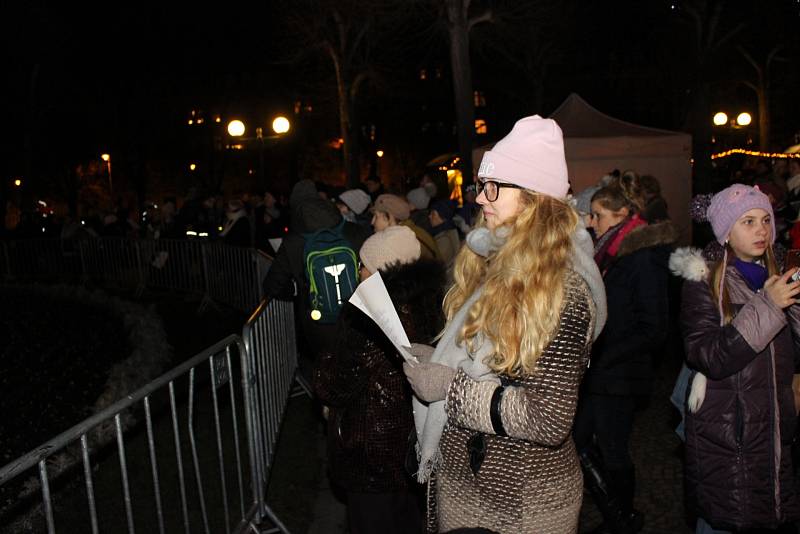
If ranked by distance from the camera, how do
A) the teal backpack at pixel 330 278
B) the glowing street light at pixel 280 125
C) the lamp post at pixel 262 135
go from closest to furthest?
the teal backpack at pixel 330 278 → the lamp post at pixel 262 135 → the glowing street light at pixel 280 125

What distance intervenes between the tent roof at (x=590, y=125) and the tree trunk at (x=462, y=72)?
2.73 metres

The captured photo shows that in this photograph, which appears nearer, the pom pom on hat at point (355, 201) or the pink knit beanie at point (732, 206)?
the pink knit beanie at point (732, 206)

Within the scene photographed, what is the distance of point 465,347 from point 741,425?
1.67 m

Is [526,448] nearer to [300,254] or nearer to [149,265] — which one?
[300,254]

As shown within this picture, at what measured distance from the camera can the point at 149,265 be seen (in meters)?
15.3

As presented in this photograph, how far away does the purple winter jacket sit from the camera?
331 cm

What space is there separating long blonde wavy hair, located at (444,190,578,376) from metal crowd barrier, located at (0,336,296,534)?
1.62 metres

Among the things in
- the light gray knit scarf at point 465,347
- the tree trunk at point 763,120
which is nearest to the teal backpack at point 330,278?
the light gray knit scarf at point 465,347

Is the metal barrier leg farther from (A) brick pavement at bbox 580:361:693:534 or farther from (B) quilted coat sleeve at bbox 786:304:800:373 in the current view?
(B) quilted coat sleeve at bbox 786:304:800:373

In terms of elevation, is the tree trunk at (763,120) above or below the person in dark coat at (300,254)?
above

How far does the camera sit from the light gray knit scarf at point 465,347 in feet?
7.80

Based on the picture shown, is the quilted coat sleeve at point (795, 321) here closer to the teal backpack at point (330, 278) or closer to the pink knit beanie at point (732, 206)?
the pink knit beanie at point (732, 206)

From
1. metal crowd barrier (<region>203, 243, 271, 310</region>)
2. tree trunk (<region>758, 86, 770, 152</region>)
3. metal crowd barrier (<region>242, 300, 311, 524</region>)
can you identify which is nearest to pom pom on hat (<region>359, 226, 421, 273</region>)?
metal crowd barrier (<region>242, 300, 311, 524</region>)

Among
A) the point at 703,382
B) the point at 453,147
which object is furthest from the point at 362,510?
the point at 453,147
